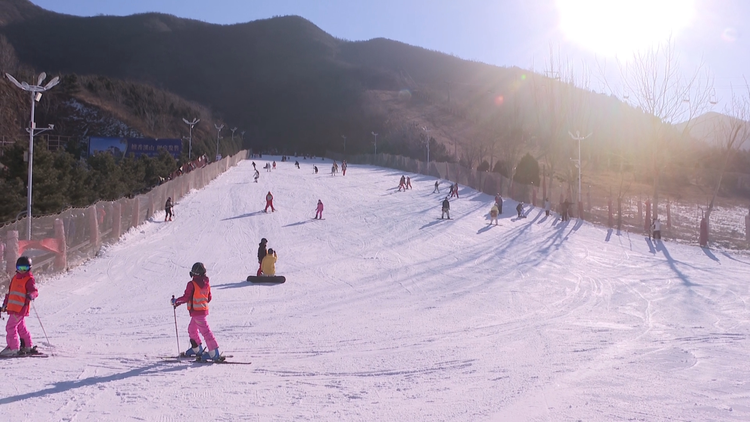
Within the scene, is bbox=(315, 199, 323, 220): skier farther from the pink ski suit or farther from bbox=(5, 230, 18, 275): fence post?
the pink ski suit

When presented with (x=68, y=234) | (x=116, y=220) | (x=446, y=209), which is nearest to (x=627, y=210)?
(x=446, y=209)

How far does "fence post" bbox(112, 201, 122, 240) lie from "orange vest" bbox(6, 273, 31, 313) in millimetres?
13798

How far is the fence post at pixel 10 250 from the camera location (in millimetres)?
13195

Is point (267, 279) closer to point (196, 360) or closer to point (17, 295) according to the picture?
point (196, 360)

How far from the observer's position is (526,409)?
20.8ft

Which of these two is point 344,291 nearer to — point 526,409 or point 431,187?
point 526,409

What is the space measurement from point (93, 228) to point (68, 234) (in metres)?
2.35

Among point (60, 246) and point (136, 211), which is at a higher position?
point (136, 211)

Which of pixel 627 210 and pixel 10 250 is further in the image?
pixel 627 210

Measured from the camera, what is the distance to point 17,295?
812cm

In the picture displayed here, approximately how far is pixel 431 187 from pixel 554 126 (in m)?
14.4

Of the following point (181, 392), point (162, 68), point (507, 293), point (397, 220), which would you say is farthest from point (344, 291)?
point (162, 68)

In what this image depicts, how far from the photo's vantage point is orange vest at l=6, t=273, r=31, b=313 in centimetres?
810

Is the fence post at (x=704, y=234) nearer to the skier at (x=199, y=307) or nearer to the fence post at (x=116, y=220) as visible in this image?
the fence post at (x=116, y=220)
